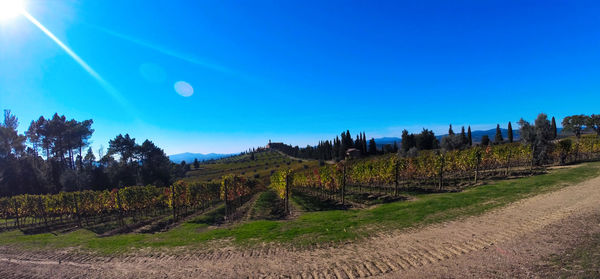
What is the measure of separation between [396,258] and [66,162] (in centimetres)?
9133

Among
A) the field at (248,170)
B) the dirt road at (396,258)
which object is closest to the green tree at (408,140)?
the field at (248,170)

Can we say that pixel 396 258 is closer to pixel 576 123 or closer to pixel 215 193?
pixel 215 193

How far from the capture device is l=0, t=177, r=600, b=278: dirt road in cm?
744

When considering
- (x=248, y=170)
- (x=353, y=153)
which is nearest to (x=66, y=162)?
(x=248, y=170)

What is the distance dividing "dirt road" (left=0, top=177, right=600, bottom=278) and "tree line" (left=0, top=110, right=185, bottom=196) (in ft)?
190

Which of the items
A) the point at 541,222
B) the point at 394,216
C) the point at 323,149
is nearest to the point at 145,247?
the point at 394,216

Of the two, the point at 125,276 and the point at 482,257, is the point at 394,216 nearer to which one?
the point at 482,257

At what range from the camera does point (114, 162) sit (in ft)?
219

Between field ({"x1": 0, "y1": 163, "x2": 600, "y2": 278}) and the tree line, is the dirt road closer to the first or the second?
field ({"x1": 0, "y1": 163, "x2": 600, "y2": 278})

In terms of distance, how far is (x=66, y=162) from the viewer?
6362 centimetres

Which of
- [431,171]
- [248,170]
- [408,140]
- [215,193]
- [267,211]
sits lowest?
[248,170]

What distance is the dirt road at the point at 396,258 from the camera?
7441 mm

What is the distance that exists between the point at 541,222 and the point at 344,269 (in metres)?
Answer: 11.2

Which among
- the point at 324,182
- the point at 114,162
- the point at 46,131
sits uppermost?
the point at 46,131
